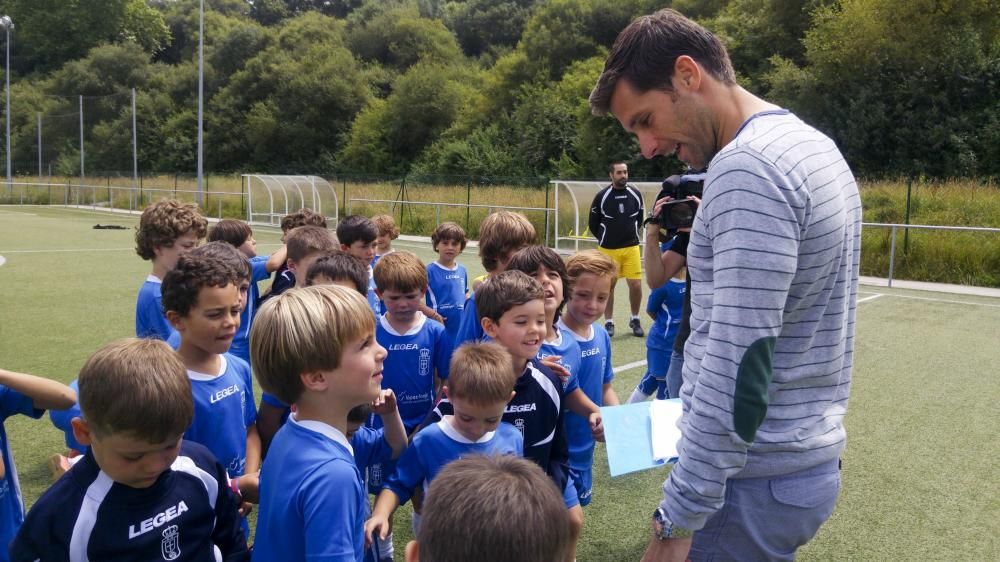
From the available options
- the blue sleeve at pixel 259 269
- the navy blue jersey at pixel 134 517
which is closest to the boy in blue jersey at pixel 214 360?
the navy blue jersey at pixel 134 517

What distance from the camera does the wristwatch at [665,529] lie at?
1672mm

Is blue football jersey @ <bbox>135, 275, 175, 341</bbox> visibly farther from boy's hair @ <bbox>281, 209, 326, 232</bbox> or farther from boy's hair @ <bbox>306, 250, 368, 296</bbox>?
boy's hair @ <bbox>281, 209, 326, 232</bbox>

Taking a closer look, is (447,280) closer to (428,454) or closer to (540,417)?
(540,417)

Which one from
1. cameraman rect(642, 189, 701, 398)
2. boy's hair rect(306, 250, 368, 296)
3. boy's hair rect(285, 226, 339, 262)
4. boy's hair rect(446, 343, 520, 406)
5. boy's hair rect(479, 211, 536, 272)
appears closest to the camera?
boy's hair rect(446, 343, 520, 406)

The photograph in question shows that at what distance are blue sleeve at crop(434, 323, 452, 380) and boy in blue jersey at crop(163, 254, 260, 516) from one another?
3.56ft

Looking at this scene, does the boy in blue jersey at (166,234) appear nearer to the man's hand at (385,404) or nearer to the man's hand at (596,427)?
the man's hand at (385,404)

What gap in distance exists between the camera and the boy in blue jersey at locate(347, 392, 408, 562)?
2647mm

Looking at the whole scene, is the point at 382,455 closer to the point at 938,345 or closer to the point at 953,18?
the point at 938,345

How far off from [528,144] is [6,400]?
118ft

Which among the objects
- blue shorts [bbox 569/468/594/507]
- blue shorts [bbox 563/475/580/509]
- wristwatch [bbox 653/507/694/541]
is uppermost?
wristwatch [bbox 653/507/694/541]

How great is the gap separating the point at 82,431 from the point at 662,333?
12.5 feet

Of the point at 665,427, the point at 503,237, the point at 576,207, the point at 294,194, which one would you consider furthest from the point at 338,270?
the point at 294,194

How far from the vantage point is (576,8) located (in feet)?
136

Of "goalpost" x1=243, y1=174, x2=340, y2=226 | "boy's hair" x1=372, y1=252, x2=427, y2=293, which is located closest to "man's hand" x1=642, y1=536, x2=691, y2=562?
"boy's hair" x1=372, y1=252, x2=427, y2=293
